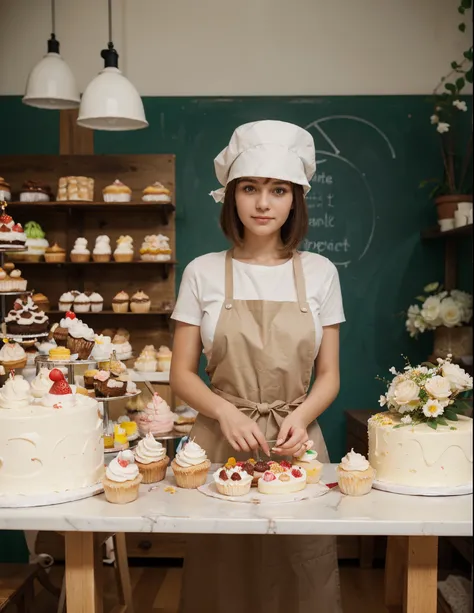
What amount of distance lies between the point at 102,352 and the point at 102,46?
1790 millimetres

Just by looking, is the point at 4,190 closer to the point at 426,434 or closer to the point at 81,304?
the point at 81,304

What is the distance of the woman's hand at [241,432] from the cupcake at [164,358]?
6.23 ft

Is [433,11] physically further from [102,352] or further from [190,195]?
[102,352]

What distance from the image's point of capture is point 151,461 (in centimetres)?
169

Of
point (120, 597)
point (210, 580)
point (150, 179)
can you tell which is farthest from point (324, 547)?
point (150, 179)

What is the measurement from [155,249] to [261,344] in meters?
1.92

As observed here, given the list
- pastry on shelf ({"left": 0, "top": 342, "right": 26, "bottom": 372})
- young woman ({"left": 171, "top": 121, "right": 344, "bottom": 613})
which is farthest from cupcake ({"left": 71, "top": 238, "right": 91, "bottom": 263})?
young woman ({"left": 171, "top": 121, "right": 344, "bottom": 613})

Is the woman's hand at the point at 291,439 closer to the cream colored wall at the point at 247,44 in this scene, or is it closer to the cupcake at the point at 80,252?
the cream colored wall at the point at 247,44

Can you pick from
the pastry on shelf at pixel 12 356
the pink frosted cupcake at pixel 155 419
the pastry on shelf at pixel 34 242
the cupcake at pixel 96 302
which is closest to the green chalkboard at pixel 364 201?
the pastry on shelf at pixel 34 242

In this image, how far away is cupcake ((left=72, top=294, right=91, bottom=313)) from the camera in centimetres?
373

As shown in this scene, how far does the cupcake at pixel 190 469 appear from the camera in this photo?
164cm

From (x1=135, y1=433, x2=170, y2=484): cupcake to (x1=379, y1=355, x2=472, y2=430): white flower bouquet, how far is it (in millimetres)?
580

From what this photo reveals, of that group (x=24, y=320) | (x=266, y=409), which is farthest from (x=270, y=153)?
(x=24, y=320)

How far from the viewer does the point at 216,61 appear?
379 centimetres
